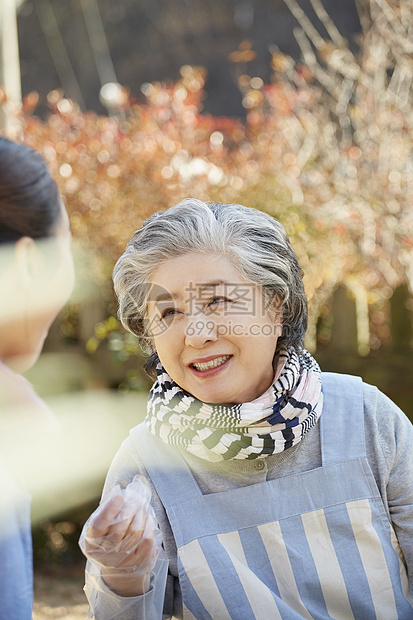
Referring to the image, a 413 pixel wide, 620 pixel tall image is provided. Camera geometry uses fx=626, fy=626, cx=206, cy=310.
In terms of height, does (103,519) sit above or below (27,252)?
below

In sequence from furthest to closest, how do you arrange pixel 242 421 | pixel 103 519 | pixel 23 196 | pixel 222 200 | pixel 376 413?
1. pixel 222 200
2. pixel 376 413
3. pixel 242 421
4. pixel 103 519
5. pixel 23 196

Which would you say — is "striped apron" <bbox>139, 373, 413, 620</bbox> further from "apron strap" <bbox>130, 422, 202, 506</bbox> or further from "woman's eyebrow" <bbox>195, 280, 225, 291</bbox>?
"woman's eyebrow" <bbox>195, 280, 225, 291</bbox>

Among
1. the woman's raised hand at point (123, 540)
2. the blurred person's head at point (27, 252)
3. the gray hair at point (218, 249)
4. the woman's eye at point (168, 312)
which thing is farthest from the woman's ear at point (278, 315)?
the blurred person's head at point (27, 252)

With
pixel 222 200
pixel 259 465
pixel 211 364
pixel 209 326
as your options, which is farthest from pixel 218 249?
pixel 222 200

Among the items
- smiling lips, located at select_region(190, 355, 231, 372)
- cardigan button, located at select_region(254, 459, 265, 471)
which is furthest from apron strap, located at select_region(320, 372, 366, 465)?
smiling lips, located at select_region(190, 355, 231, 372)

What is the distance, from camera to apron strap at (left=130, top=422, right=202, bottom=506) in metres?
1.68

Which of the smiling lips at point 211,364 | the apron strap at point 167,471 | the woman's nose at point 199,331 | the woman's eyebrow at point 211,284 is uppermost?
the woman's eyebrow at point 211,284

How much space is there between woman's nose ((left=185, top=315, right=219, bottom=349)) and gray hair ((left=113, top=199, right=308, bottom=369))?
0.16 meters

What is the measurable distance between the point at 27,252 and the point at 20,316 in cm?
12

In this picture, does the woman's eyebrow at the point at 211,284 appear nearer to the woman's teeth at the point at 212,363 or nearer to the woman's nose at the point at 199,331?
the woman's nose at the point at 199,331

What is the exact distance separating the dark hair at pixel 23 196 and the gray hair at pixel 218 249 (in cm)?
55

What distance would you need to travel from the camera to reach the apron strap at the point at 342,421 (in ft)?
5.65

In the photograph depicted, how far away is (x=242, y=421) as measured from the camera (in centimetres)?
165

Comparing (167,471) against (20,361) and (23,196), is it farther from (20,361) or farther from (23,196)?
(23,196)
